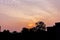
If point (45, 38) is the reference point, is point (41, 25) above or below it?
above

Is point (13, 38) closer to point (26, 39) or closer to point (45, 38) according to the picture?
point (26, 39)

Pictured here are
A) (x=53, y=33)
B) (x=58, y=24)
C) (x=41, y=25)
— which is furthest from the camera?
(x=41, y=25)

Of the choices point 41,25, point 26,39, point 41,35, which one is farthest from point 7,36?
point 41,25

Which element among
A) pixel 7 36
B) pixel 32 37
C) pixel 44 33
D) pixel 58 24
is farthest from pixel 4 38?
Result: pixel 58 24

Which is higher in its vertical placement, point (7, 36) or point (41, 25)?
point (41, 25)

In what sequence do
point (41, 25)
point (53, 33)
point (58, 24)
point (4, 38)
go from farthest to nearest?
1. point (41, 25)
2. point (4, 38)
3. point (53, 33)
4. point (58, 24)

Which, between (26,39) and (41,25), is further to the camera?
(41,25)

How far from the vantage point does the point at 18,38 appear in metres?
53.4

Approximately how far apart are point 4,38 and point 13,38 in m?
2.53

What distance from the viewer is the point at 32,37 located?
50500 mm

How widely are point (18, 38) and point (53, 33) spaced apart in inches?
409

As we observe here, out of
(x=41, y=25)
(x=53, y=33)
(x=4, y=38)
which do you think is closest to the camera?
(x=53, y=33)

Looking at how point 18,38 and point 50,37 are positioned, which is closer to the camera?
point 50,37

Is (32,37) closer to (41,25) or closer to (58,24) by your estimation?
(58,24)
